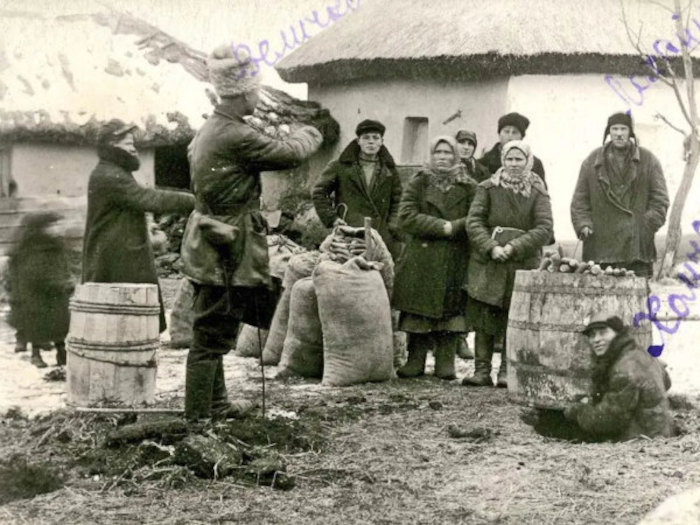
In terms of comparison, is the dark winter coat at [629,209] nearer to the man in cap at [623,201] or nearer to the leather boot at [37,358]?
the man in cap at [623,201]

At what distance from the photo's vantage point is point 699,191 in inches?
552

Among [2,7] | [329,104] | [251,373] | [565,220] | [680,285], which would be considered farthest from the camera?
[329,104]

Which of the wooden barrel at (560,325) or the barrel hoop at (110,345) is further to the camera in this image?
the barrel hoop at (110,345)

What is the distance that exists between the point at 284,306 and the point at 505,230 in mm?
1795

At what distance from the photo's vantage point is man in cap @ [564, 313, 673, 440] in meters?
5.41

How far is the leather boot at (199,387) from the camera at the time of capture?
18.1 feet

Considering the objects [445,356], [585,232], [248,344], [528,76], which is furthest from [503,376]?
[528,76]

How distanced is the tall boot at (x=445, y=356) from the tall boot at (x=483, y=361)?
0.25 meters

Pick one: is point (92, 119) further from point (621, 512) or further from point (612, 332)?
point (621, 512)

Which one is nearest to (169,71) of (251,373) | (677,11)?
(677,11)

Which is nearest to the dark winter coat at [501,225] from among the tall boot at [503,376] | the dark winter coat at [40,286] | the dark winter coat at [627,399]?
the tall boot at [503,376]

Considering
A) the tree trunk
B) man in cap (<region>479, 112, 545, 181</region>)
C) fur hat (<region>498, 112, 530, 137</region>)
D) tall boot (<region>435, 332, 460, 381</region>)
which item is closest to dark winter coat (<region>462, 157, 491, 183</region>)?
man in cap (<region>479, 112, 545, 181</region>)

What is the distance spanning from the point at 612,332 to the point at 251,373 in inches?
115

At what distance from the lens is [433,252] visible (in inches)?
292
